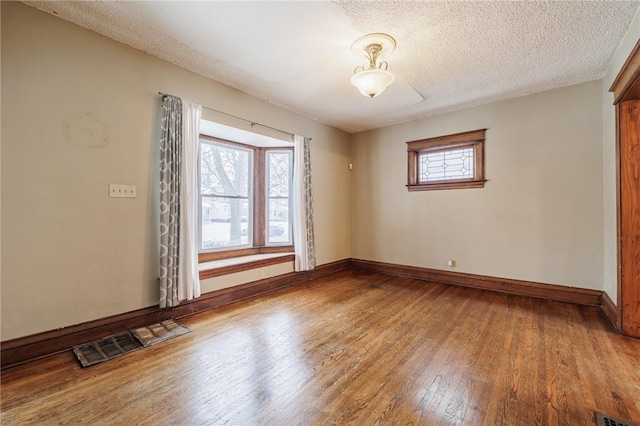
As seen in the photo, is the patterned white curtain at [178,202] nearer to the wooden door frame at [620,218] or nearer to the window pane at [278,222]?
the window pane at [278,222]

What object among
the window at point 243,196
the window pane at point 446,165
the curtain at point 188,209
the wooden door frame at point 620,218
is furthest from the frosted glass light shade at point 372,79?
the window pane at point 446,165

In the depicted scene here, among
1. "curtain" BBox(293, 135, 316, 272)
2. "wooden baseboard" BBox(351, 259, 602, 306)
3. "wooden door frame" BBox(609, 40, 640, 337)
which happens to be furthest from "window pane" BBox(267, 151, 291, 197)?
"wooden door frame" BBox(609, 40, 640, 337)

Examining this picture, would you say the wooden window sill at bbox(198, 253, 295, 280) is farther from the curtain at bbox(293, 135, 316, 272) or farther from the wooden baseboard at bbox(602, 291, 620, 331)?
the wooden baseboard at bbox(602, 291, 620, 331)

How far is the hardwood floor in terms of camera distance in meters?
1.58

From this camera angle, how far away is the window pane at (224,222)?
12.5ft

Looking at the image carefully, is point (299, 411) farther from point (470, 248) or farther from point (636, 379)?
point (470, 248)

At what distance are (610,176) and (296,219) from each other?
12.6 ft

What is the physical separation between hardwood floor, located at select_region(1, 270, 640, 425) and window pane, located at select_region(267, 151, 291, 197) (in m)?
2.12

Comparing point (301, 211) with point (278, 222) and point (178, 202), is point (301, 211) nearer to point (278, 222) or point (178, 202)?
point (278, 222)

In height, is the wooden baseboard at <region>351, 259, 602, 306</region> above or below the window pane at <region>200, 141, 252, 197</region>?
below

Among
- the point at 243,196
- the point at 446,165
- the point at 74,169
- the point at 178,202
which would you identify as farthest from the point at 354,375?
the point at 446,165

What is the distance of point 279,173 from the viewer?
4.57 m

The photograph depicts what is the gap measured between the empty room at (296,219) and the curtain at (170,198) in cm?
2

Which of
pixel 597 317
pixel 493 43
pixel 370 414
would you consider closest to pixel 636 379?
pixel 597 317
